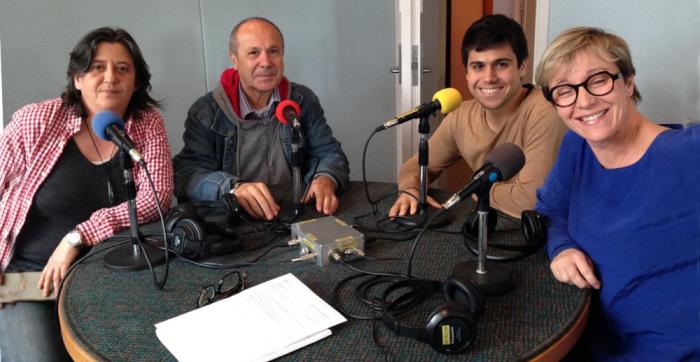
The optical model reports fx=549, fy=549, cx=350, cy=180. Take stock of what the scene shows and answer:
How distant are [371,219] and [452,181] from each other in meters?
2.41

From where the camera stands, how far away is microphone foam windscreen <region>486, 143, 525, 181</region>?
105 cm

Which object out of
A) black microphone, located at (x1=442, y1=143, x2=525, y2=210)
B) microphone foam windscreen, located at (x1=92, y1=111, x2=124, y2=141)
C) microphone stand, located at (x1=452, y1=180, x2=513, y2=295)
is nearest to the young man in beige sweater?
microphone stand, located at (x1=452, y1=180, x2=513, y2=295)

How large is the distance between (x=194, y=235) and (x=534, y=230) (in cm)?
83

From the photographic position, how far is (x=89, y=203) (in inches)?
68.5

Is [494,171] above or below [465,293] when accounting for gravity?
above

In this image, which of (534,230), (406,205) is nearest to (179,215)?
(406,205)

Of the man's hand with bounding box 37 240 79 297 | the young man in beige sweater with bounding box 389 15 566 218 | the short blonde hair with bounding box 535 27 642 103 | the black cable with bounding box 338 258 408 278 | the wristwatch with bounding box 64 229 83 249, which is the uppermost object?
the short blonde hair with bounding box 535 27 642 103

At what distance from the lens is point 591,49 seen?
1160mm

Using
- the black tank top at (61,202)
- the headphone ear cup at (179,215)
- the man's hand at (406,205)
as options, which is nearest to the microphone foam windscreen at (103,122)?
the headphone ear cup at (179,215)

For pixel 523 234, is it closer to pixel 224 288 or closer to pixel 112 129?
pixel 224 288

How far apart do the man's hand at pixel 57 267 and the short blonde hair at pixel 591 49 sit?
1313 mm

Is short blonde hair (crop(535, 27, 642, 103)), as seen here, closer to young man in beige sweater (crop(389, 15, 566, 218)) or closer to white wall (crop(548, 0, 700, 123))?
young man in beige sweater (crop(389, 15, 566, 218))

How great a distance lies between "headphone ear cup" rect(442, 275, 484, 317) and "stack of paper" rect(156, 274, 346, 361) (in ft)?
0.69

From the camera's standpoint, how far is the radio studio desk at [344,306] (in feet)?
3.06
